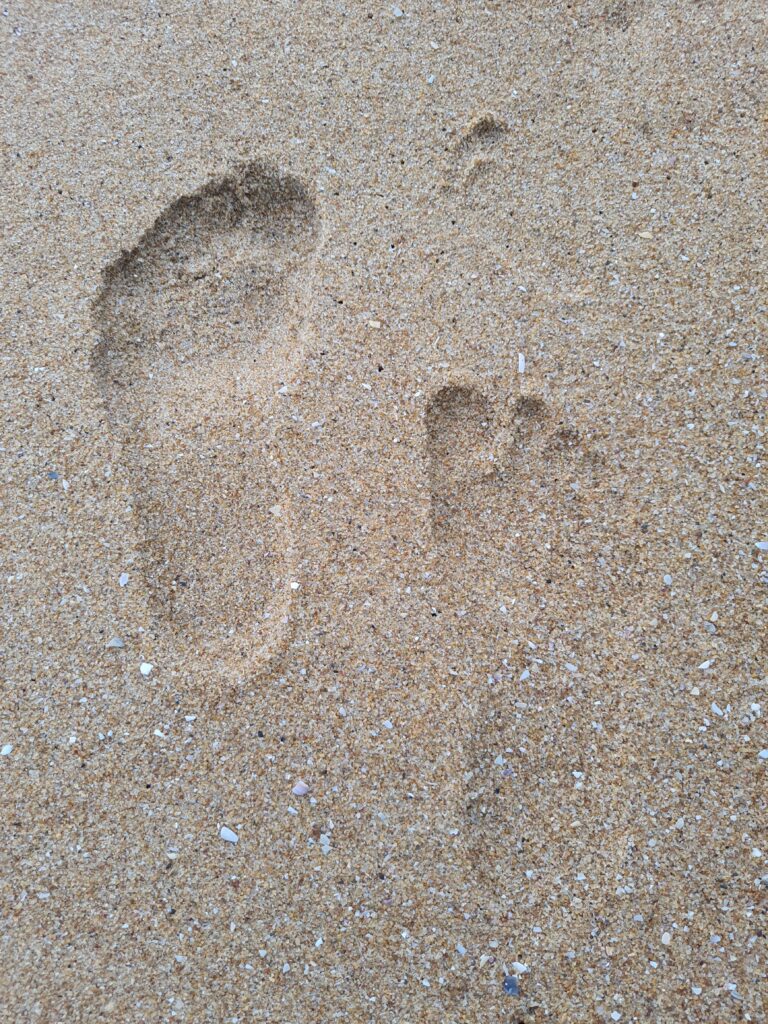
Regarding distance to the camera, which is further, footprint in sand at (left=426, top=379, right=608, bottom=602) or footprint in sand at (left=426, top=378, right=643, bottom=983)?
footprint in sand at (left=426, top=379, right=608, bottom=602)

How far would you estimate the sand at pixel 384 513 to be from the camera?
118 cm

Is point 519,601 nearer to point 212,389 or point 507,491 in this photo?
point 507,491

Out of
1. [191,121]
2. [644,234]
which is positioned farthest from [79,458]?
[644,234]

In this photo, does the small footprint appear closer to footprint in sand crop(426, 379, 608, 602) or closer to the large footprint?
the large footprint

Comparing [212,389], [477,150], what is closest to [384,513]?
[212,389]

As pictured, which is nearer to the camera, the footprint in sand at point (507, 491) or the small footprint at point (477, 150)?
the footprint in sand at point (507, 491)

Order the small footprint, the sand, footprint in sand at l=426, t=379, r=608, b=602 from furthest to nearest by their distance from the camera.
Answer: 1. the small footprint
2. footprint in sand at l=426, t=379, r=608, b=602
3. the sand

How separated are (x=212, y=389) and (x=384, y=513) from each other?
1.43 ft

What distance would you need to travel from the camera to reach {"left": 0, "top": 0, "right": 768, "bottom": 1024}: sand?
46.4 inches

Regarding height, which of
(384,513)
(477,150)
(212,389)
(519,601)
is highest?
(477,150)

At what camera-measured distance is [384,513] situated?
1346 millimetres

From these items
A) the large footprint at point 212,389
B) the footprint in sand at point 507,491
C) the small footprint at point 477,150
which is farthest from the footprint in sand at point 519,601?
the small footprint at point 477,150

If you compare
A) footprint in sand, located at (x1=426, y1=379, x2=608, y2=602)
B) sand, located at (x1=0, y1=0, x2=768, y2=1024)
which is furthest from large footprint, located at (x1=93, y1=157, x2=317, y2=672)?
footprint in sand, located at (x1=426, y1=379, x2=608, y2=602)

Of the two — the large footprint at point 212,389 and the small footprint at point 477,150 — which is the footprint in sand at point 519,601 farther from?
the small footprint at point 477,150
